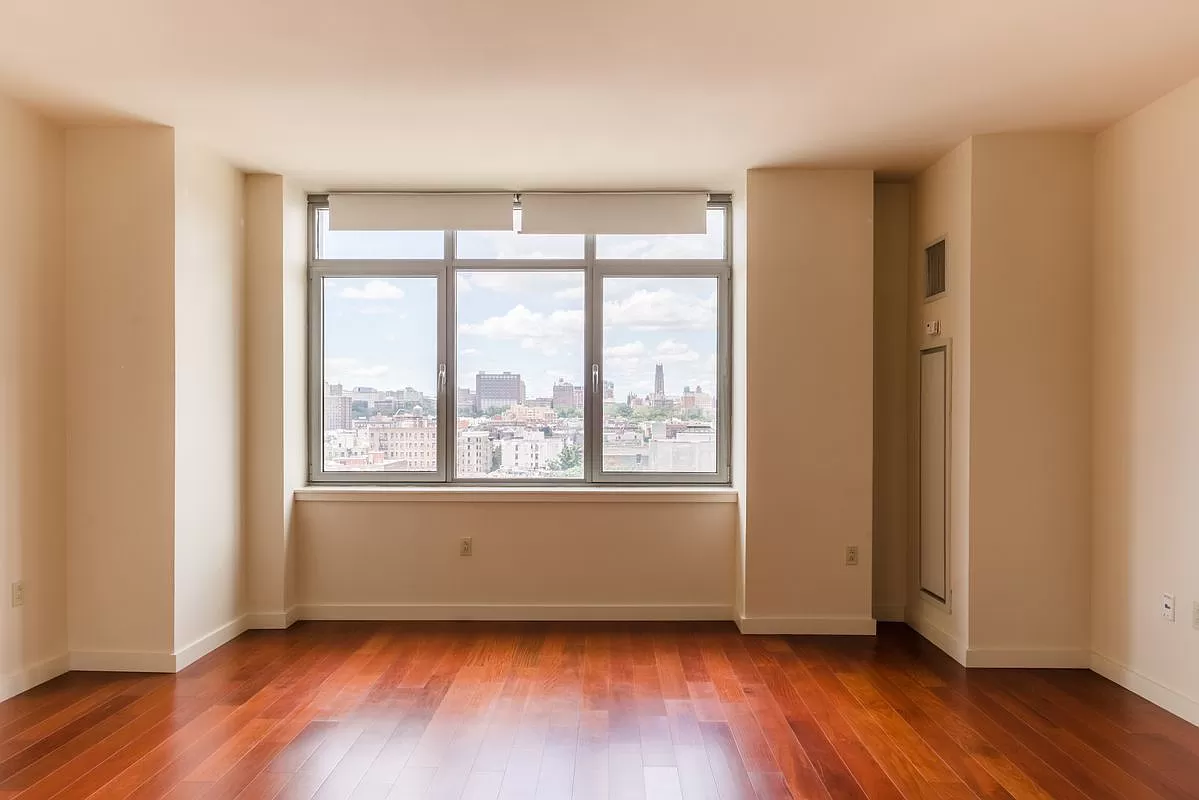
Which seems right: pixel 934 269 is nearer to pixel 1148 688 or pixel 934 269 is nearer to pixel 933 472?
pixel 933 472

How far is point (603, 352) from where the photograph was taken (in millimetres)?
5125

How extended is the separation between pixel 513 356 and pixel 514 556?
1256 mm

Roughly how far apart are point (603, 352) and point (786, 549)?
1.65m

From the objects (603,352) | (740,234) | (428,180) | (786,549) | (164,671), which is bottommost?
(164,671)

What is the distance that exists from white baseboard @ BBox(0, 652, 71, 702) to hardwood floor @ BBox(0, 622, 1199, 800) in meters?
0.09

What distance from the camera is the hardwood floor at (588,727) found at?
8.99 ft

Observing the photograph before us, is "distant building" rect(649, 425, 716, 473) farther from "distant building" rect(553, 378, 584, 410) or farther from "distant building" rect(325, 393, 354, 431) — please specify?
"distant building" rect(325, 393, 354, 431)

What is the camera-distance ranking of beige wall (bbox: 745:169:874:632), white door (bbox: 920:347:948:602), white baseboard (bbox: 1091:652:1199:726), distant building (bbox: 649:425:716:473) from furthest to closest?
distant building (bbox: 649:425:716:473) → beige wall (bbox: 745:169:874:632) → white door (bbox: 920:347:948:602) → white baseboard (bbox: 1091:652:1199:726)

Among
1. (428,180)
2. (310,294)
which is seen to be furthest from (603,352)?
(310,294)

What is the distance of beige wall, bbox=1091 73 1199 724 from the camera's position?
333cm

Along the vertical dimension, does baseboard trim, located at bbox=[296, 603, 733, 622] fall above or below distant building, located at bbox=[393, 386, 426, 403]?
below

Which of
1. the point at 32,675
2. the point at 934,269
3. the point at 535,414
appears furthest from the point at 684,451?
the point at 32,675

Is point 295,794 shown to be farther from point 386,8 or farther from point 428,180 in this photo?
point 428,180

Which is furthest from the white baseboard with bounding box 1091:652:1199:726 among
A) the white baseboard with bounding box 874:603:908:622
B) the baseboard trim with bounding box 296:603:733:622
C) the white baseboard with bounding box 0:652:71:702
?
the white baseboard with bounding box 0:652:71:702
